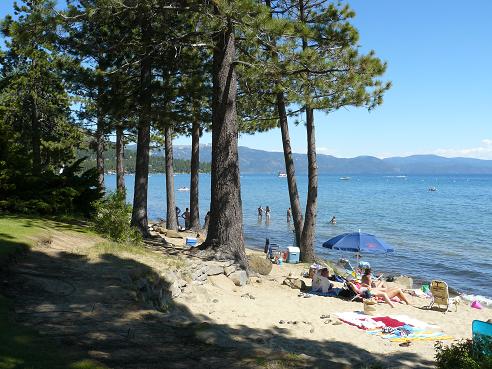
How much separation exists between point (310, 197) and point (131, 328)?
1095cm

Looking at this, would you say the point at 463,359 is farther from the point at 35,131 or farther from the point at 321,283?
the point at 35,131

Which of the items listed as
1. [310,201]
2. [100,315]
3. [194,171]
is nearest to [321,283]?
[310,201]

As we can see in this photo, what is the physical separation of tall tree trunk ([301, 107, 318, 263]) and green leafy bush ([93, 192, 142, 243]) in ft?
21.9

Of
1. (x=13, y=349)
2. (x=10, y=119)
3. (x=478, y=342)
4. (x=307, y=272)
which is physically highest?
(x=10, y=119)

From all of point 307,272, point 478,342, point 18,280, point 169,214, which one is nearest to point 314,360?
point 478,342

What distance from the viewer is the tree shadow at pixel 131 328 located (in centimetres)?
529

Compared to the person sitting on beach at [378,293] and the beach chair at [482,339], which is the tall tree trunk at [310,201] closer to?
the person sitting on beach at [378,293]

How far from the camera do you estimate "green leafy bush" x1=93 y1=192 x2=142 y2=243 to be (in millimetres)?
11859

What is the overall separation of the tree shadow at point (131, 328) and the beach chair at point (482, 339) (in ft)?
3.22

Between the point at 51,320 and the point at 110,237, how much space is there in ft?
19.0

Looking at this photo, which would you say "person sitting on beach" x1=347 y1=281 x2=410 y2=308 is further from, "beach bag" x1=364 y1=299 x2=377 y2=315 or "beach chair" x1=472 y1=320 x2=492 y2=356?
"beach chair" x1=472 y1=320 x2=492 y2=356

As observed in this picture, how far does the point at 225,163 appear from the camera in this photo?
40.2ft

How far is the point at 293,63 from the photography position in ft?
36.9

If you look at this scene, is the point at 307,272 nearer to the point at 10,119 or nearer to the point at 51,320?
the point at 51,320
